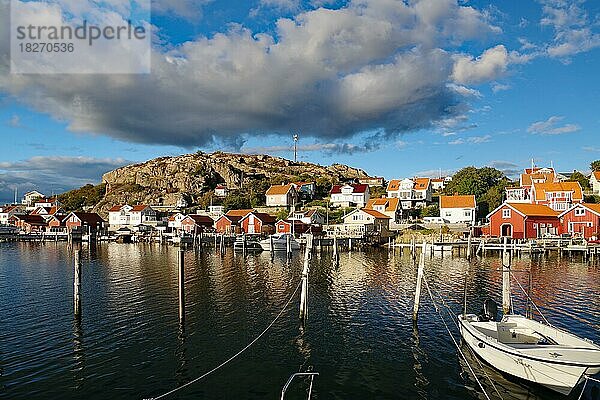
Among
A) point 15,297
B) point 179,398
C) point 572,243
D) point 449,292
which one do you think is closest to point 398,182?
point 572,243

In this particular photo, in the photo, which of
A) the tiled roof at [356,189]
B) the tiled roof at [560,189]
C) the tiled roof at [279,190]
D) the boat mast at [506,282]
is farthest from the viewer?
the tiled roof at [279,190]

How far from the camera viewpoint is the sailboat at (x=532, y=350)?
1340cm

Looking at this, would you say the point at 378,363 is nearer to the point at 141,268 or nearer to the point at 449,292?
the point at 449,292

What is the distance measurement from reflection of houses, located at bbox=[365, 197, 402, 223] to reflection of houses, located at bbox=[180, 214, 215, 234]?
112 ft

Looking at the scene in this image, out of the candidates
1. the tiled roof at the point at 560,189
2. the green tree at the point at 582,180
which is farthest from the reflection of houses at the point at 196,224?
the green tree at the point at 582,180

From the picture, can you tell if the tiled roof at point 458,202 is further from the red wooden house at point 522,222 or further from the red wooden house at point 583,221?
the red wooden house at point 583,221

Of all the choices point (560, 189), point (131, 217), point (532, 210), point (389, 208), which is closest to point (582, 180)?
point (560, 189)

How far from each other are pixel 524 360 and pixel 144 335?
50.7 feet

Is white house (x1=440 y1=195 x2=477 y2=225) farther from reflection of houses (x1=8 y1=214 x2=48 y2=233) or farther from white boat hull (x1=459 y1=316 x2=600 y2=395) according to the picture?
reflection of houses (x1=8 y1=214 x2=48 y2=233)

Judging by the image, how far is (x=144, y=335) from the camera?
20391 mm

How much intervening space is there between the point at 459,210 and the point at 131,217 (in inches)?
3021

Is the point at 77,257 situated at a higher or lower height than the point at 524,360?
higher

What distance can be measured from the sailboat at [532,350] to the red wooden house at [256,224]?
6707cm

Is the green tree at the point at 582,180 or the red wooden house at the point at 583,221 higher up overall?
the green tree at the point at 582,180
